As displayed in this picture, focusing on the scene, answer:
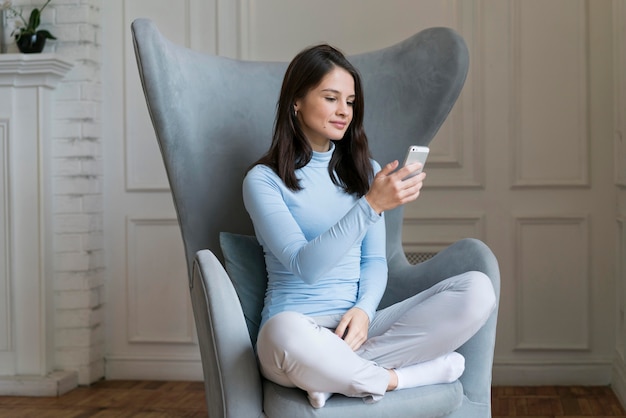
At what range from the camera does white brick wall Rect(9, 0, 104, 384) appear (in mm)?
3252

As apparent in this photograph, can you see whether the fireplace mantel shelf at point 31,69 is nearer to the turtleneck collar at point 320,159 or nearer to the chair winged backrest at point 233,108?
the chair winged backrest at point 233,108

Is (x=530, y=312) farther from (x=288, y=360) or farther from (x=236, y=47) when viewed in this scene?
A: (x=288, y=360)

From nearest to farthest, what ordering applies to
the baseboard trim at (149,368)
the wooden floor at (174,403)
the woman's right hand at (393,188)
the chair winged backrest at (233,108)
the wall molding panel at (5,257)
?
the woman's right hand at (393,188), the chair winged backrest at (233,108), the wooden floor at (174,403), the wall molding panel at (5,257), the baseboard trim at (149,368)

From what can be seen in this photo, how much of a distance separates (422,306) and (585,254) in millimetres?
1604

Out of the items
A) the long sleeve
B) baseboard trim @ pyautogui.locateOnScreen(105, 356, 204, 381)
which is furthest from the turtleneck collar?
baseboard trim @ pyautogui.locateOnScreen(105, 356, 204, 381)

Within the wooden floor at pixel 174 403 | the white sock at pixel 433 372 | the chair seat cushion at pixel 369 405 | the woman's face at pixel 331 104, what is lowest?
the wooden floor at pixel 174 403

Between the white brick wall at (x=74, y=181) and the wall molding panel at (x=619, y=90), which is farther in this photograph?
the white brick wall at (x=74, y=181)

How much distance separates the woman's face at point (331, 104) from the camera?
1.94 m

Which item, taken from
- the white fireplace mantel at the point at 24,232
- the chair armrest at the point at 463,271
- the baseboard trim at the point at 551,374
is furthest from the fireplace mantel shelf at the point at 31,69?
the baseboard trim at the point at 551,374

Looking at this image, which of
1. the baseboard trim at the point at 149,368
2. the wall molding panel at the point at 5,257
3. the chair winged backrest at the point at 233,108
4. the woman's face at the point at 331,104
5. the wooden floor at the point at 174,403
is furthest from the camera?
the baseboard trim at the point at 149,368

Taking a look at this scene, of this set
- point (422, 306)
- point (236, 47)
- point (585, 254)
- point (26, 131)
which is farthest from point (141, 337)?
point (422, 306)

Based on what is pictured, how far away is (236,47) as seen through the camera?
3242 mm

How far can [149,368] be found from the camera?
11.0 feet

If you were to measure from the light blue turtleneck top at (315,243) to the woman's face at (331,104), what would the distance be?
9cm
